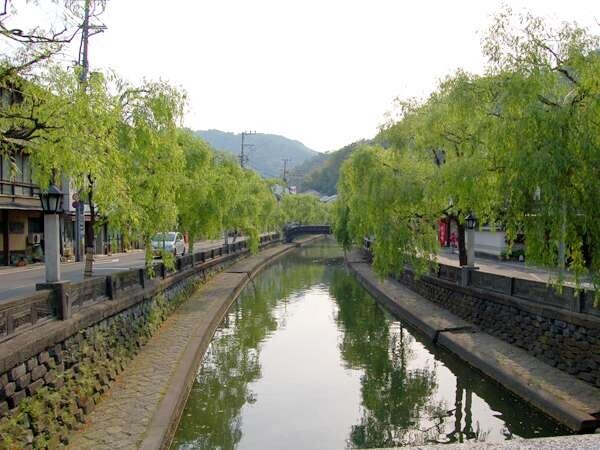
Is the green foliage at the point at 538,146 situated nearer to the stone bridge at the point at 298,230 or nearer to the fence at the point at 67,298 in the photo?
the fence at the point at 67,298

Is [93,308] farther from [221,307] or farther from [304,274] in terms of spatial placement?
[304,274]

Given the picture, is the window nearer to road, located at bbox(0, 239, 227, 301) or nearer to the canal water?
road, located at bbox(0, 239, 227, 301)

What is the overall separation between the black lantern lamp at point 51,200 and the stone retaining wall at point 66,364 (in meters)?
1.89

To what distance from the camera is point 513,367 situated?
1188 cm

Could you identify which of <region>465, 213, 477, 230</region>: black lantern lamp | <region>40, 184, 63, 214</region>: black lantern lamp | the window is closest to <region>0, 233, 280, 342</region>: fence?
<region>40, 184, 63, 214</region>: black lantern lamp

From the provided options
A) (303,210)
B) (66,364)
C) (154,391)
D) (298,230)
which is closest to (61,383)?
(66,364)

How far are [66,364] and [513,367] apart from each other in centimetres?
924

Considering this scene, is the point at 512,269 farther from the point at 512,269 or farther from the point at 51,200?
the point at 51,200

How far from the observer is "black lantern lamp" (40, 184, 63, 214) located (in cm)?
922

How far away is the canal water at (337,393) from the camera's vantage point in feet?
32.6

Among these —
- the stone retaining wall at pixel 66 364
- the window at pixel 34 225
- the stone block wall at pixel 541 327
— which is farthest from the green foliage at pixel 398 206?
the window at pixel 34 225

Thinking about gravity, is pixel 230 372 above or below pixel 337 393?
above

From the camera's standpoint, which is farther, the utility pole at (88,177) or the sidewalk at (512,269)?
the sidewalk at (512,269)

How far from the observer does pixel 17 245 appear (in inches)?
1094
